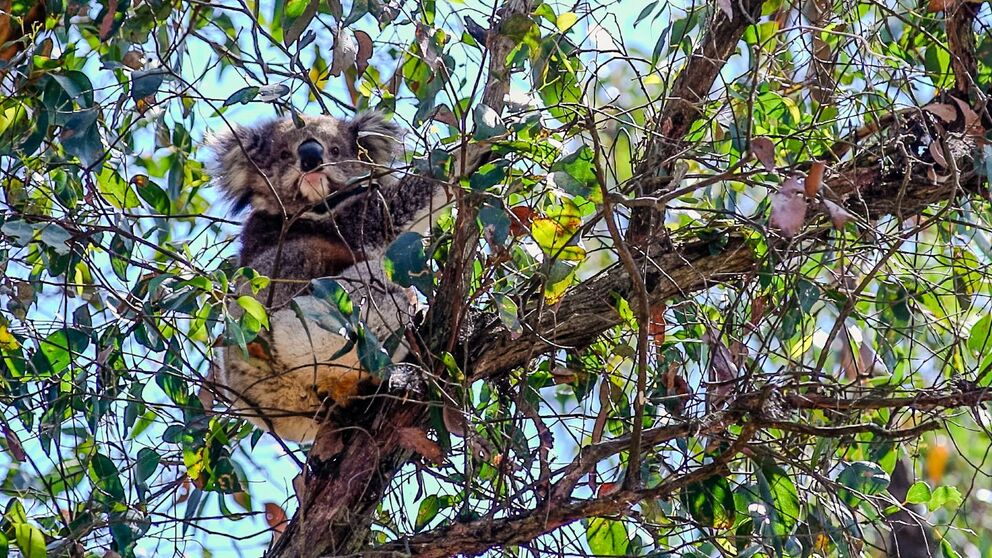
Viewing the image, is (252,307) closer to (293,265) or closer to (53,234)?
(53,234)

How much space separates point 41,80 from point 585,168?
1365mm

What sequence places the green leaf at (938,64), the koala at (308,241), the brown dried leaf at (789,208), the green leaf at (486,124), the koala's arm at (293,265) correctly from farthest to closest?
the koala's arm at (293,265), the koala at (308,241), the green leaf at (938,64), the green leaf at (486,124), the brown dried leaf at (789,208)

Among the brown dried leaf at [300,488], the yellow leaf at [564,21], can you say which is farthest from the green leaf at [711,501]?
the yellow leaf at [564,21]

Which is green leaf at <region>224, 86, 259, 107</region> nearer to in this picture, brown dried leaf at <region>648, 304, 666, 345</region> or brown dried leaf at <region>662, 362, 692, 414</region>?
brown dried leaf at <region>648, 304, 666, 345</region>

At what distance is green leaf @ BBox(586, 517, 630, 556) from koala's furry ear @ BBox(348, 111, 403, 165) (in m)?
1.68

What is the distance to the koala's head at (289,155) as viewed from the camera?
12.8ft

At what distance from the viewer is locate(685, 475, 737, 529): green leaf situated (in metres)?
2.64

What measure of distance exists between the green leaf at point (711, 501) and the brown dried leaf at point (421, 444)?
643 millimetres

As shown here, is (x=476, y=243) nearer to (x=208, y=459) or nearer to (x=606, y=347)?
(x=606, y=347)

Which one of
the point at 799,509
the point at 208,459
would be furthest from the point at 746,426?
the point at 208,459

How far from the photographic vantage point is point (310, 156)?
3752mm

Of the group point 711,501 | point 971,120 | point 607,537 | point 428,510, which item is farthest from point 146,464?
point 971,120

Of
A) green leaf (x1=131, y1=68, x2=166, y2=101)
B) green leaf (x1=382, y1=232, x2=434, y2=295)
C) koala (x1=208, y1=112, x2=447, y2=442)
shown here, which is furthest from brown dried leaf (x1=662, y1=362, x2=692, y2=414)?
green leaf (x1=131, y1=68, x2=166, y2=101)

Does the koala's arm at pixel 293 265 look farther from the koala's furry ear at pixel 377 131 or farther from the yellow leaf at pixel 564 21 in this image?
the yellow leaf at pixel 564 21
